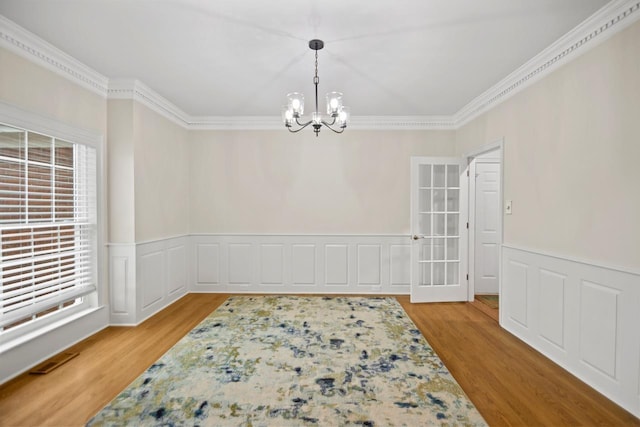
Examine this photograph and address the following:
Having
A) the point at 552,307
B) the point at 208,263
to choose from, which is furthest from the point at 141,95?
the point at 552,307

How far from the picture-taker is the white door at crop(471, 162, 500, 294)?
5094 millimetres

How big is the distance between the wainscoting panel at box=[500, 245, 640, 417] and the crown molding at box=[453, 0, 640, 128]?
1.70 m

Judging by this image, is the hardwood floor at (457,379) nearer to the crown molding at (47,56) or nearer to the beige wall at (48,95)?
the beige wall at (48,95)

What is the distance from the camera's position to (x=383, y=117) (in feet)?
16.0

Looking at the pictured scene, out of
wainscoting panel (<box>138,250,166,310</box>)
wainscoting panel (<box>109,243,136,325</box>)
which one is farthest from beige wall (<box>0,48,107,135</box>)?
wainscoting panel (<box>138,250,166,310</box>)

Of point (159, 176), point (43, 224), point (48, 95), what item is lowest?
point (43, 224)

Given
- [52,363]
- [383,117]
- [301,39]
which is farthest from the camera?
[383,117]

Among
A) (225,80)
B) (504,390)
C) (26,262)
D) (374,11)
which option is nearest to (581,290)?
(504,390)

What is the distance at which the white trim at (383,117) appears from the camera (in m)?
2.35

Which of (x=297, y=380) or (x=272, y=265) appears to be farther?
(x=272, y=265)

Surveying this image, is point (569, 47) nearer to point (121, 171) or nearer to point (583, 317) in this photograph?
point (583, 317)

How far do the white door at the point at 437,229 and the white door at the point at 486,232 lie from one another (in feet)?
2.10

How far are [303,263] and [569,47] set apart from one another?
396 centimetres

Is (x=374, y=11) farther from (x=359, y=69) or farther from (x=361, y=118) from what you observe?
(x=361, y=118)
